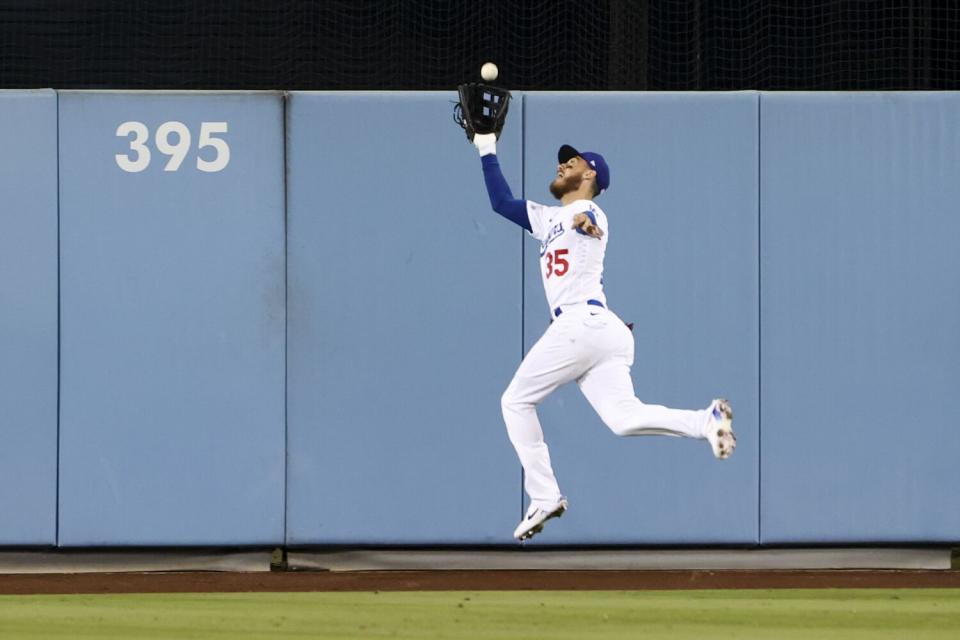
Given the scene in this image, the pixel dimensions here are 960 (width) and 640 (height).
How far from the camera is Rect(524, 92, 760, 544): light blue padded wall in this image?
24.4 feet

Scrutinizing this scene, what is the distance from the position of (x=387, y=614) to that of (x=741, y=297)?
2.64 metres

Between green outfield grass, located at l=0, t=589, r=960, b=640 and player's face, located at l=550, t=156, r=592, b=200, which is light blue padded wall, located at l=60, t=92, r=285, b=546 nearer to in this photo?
green outfield grass, located at l=0, t=589, r=960, b=640

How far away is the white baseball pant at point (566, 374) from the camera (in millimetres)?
6254

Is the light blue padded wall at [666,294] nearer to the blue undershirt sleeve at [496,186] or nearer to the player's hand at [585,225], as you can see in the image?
the blue undershirt sleeve at [496,186]

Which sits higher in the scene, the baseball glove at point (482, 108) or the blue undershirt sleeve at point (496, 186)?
the baseball glove at point (482, 108)

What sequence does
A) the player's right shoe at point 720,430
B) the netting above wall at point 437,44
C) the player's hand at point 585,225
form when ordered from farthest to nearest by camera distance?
the netting above wall at point 437,44 → the player's hand at point 585,225 → the player's right shoe at point 720,430

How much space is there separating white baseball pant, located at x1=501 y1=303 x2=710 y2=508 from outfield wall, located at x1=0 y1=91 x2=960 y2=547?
3.42ft

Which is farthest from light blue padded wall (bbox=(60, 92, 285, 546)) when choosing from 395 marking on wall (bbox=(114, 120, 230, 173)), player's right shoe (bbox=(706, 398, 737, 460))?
player's right shoe (bbox=(706, 398, 737, 460))

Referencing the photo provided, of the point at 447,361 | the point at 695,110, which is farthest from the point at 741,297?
the point at 447,361

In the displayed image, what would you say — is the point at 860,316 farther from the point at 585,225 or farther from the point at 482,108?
the point at 482,108

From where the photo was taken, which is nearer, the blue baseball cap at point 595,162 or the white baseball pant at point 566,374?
the white baseball pant at point 566,374

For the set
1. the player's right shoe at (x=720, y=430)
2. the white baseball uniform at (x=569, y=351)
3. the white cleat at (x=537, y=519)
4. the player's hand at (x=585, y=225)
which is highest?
the player's hand at (x=585, y=225)

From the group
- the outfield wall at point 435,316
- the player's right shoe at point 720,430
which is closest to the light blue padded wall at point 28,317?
the outfield wall at point 435,316

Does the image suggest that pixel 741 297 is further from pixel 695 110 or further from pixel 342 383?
pixel 342 383
